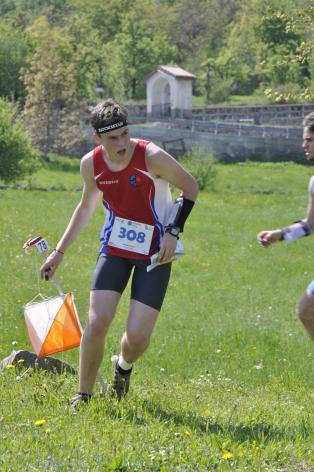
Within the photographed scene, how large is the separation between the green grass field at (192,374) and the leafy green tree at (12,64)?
43.2 meters

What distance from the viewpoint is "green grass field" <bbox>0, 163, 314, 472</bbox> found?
4.65 metres

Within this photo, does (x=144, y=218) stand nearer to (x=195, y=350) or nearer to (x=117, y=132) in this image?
(x=117, y=132)

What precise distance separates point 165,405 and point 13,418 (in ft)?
3.94

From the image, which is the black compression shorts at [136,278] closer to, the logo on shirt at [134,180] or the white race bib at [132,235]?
the white race bib at [132,235]

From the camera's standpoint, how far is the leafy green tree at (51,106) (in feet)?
186

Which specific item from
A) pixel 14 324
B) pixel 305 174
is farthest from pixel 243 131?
pixel 14 324

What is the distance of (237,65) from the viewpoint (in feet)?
297

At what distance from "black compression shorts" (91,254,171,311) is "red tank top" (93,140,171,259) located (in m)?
0.06

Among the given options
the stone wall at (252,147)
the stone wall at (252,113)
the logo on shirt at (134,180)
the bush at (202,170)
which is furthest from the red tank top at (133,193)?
the stone wall at (252,113)

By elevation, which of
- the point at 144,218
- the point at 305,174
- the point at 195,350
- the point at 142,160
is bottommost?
the point at 305,174

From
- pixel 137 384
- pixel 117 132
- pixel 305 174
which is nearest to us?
pixel 117 132

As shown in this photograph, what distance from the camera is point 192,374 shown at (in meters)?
9.91

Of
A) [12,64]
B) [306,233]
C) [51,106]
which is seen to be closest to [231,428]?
[306,233]

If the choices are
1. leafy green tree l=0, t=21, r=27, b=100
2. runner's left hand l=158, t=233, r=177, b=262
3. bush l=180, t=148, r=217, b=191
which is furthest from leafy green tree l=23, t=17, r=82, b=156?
runner's left hand l=158, t=233, r=177, b=262
